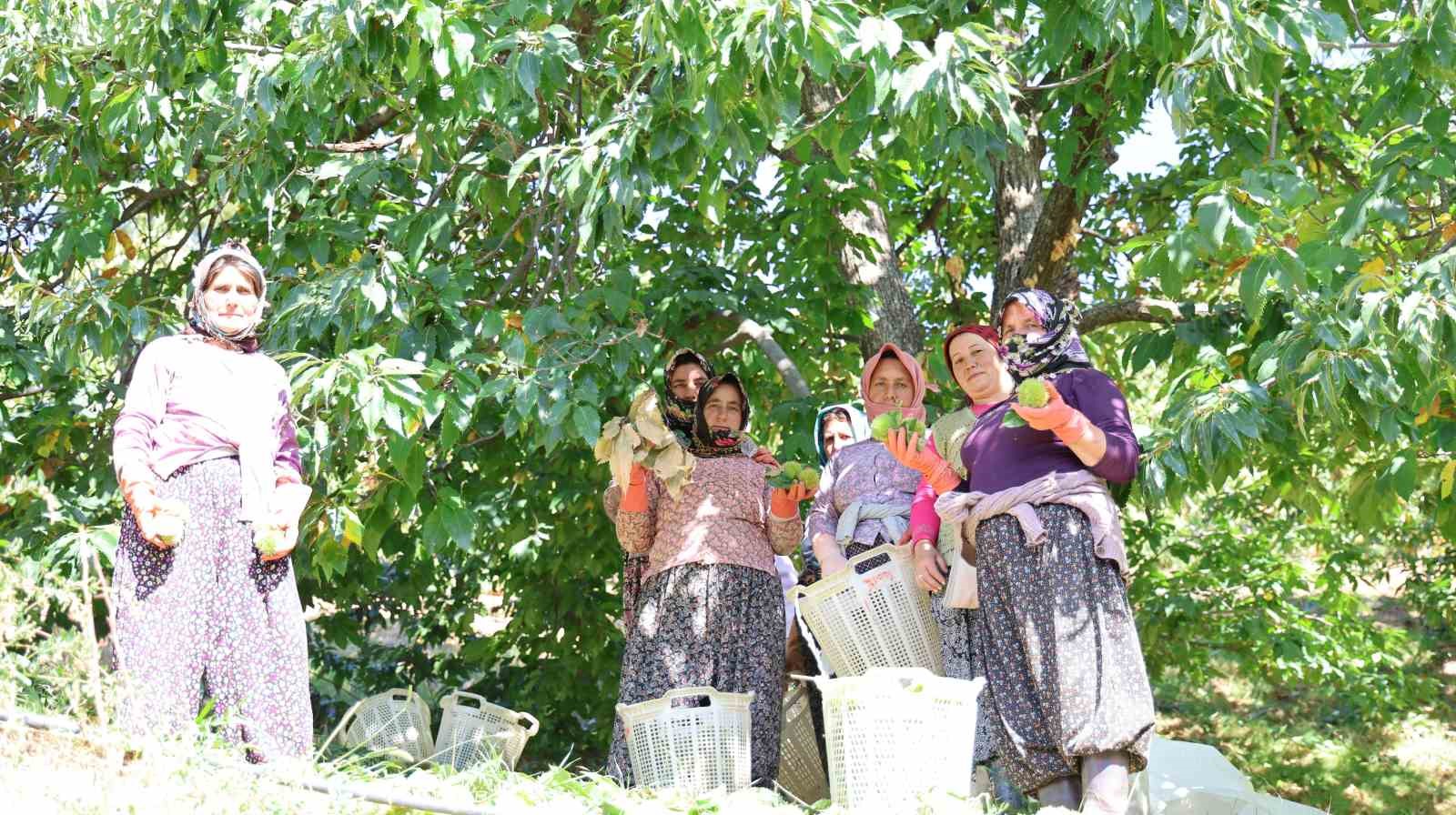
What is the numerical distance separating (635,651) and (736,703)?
406mm

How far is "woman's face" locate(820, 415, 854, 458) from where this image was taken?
167 inches

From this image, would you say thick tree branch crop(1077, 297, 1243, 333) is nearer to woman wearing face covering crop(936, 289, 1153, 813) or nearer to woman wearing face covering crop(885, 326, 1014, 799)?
woman wearing face covering crop(885, 326, 1014, 799)

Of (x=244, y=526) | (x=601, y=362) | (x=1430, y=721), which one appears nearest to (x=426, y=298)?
(x=601, y=362)

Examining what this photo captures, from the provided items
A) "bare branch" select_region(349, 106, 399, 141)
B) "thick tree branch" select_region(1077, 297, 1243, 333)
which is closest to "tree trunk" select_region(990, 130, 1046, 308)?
"thick tree branch" select_region(1077, 297, 1243, 333)

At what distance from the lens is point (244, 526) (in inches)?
128

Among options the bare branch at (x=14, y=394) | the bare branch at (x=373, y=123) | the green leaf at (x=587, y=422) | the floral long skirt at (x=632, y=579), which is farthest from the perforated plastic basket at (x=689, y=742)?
the bare branch at (x=14, y=394)

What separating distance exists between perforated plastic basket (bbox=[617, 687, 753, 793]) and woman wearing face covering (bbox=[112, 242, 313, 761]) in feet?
2.75

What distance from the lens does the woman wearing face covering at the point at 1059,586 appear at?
309cm

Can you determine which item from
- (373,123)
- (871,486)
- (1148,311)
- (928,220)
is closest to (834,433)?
(871,486)

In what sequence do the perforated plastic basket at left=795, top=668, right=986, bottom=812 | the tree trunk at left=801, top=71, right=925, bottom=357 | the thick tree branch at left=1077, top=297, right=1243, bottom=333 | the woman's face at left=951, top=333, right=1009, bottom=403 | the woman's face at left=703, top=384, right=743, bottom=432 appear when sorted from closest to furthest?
1. the perforated plastic basket at left=795, top=668, right=986, bottom=812
2. the woman's face at left=951, top=333, right=1009, bottom=403
3. the woman's face at left=703, top=384, right=743, bottom=432
4. the thick tree branch at left=1077, top=297, right=1243, bottom=333
5. the tree trunk at left=801, top=71, right=925, bottom=357

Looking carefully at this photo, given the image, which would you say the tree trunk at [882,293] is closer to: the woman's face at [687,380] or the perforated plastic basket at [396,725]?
the woman's face at [687,380]

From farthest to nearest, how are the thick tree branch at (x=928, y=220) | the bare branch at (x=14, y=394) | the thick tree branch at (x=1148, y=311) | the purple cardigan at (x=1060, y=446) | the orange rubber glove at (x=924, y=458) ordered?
the thick tree branch at (x=928, y=220) < the bare branch at (x=14, y=394) < the thick tree branch at (x=1148, y=311) < the orange rubber glove at (x=924, y=458) < the purple cardigan at (x=1060, y=446)

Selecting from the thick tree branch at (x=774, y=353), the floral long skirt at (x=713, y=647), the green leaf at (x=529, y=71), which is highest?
the green leaf at (x=529, y=71)

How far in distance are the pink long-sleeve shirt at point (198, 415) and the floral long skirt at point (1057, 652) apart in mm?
1703
